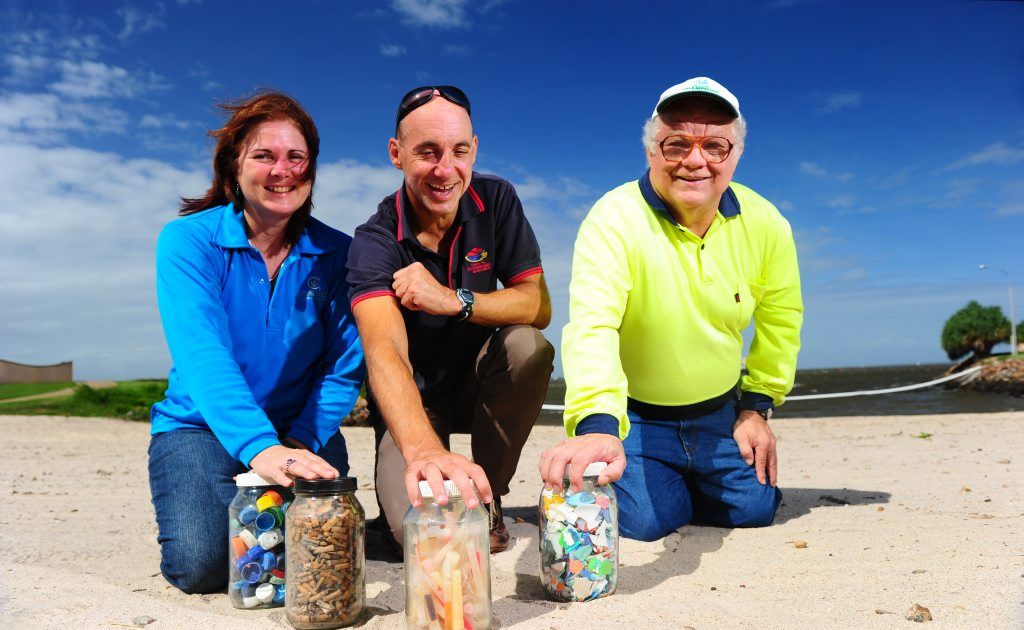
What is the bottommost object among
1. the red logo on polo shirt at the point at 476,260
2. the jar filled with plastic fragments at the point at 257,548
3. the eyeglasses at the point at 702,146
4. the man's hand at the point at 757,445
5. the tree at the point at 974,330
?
the jar filled with plastic fragments at the point at 257,548

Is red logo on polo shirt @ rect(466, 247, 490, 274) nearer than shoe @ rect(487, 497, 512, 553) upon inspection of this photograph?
No

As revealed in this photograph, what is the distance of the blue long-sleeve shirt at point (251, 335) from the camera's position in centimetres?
270

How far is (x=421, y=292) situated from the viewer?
2.98 metres

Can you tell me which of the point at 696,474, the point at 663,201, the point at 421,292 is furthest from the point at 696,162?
the point at 696,474

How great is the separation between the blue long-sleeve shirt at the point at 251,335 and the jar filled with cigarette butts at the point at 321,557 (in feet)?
1.48

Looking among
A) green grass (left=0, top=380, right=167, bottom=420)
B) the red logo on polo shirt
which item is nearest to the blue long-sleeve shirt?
the red logo on polo shirt

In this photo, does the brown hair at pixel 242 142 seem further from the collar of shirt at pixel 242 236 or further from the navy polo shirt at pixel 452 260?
the navy polo shirt at pixel 452 260

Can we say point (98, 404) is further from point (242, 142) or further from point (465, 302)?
point (465, 302)

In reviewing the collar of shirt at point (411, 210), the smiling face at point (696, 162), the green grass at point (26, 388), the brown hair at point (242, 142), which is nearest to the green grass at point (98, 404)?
the green grass at point (26, 388)

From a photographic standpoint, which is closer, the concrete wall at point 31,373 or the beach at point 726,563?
the beach at point 726,563

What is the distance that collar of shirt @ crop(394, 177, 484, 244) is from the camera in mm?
3246

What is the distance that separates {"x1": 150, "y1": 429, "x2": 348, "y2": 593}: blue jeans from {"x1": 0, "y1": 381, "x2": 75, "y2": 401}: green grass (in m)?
14.7

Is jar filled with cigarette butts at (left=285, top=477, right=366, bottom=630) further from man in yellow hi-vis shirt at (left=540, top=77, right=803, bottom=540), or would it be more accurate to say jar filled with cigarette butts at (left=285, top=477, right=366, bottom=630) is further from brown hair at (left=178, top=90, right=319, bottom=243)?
brown hair at (left=178, top=90, right=319, bottom=243)

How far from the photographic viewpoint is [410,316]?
133 inches
